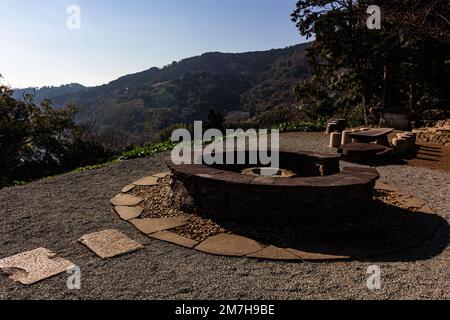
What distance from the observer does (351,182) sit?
4.25 m

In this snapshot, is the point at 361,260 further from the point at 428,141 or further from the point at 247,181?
the point at 428,141

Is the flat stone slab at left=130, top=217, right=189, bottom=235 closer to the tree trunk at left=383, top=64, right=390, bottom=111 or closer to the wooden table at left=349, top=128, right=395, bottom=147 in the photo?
the wooden table at left=349, top=128, right=395, bottom=147

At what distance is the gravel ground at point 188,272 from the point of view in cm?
284

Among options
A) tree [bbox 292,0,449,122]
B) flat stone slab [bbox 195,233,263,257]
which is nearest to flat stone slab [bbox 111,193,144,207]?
flat stone slab [bbox 195,233,263,257]

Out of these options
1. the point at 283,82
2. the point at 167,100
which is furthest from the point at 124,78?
the point at 283,82

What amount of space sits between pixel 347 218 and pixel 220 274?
2.00 meters

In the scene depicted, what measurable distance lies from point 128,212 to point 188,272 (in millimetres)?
1917

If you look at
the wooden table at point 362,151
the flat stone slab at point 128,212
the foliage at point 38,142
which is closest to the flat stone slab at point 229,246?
the flat stone slab at point 128,212

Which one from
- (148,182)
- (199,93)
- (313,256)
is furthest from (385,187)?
(199,93)

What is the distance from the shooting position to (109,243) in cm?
381

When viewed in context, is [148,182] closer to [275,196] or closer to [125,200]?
[125,200]

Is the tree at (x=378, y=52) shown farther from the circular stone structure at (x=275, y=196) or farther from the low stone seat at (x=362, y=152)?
the circular stone structure at (x=275, y=196)

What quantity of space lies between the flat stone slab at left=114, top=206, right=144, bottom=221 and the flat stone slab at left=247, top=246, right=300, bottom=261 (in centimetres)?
189

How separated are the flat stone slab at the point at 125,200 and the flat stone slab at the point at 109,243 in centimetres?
103
